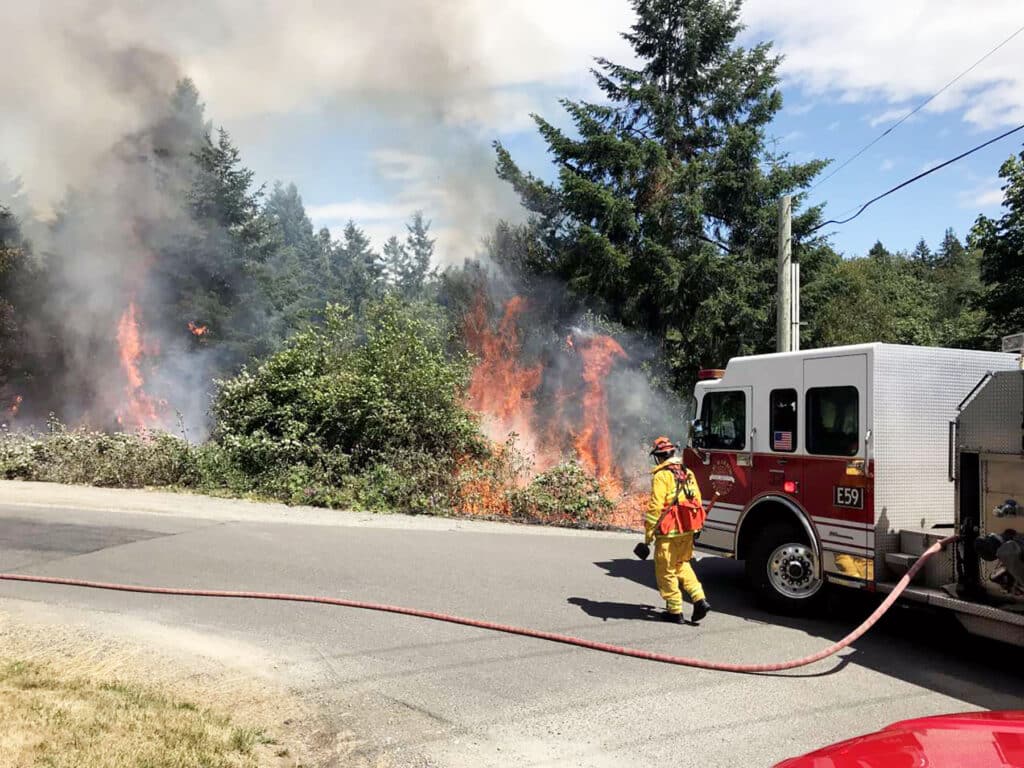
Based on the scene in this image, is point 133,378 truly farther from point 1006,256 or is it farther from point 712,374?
point 1006,256

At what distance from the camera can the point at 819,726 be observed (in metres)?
4.48

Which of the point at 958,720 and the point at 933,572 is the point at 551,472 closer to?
the point at 933,572

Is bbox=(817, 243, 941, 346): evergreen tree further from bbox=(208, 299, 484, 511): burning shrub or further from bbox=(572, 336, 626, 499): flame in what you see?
bbox=(208, 299, 484, 511): burning shrub

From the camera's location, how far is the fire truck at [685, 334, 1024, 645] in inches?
214

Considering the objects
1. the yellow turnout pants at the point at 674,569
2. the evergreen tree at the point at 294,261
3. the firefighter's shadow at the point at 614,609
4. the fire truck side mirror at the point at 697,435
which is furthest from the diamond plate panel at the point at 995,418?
the evergreen tree at the point at 294,261

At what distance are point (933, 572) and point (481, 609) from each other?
3.89m

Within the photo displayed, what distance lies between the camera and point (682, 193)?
18734 millimetres

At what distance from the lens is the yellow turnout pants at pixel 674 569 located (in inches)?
261

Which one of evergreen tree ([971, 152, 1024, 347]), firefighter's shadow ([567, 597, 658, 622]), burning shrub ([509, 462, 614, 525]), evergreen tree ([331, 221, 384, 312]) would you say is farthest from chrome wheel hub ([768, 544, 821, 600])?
evergreen tree ([331, 221, 384, 312])

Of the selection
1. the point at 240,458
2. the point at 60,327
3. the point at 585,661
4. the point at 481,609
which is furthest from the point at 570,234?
the point at 60,327

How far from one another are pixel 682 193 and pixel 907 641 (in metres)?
14.2

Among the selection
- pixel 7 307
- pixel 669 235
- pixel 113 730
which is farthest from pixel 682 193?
pixel 7 307

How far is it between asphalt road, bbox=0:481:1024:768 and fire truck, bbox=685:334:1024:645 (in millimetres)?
586

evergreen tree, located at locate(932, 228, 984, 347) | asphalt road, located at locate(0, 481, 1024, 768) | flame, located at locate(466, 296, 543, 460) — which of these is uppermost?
evergreen tree, located at locate(932, 228, 984, 347)
